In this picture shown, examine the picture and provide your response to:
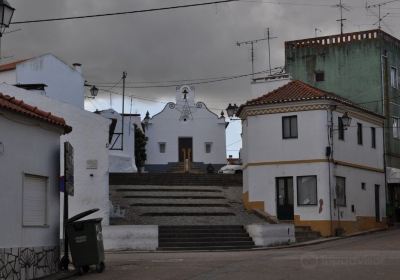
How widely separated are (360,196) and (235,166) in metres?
14.5

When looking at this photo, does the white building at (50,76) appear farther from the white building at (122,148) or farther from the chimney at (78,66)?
the white building at (122,148)

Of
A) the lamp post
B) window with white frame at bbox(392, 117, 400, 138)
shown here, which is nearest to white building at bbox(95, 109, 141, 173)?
window with white frame at bbox(392, 117, 400, 138)

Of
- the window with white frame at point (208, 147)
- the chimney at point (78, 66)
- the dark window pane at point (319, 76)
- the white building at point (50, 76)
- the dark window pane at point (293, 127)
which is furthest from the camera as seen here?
the window with white frame at point (208, 147)

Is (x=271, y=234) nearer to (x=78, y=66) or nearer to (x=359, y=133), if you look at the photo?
(x=359, y=133)

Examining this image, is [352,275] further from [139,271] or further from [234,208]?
[234,208]

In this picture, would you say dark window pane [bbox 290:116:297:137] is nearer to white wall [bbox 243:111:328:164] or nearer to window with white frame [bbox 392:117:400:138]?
white wall [bbox 243:111:328:164]

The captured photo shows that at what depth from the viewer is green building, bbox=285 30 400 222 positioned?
40.1 meters

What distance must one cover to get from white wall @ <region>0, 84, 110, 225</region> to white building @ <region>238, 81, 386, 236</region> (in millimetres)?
9023

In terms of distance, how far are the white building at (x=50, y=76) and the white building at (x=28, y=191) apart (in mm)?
20450

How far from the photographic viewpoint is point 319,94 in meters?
32.6

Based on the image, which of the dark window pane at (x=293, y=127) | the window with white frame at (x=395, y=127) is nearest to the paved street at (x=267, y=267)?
the dark window pane at (x=293, y=127)

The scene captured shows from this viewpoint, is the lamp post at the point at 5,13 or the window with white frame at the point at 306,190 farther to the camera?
the window with white frame at the point at 306,190

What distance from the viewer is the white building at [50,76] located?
126 feet

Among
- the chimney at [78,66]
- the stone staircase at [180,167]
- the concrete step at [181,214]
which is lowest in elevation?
the concrete step at [181,214]
